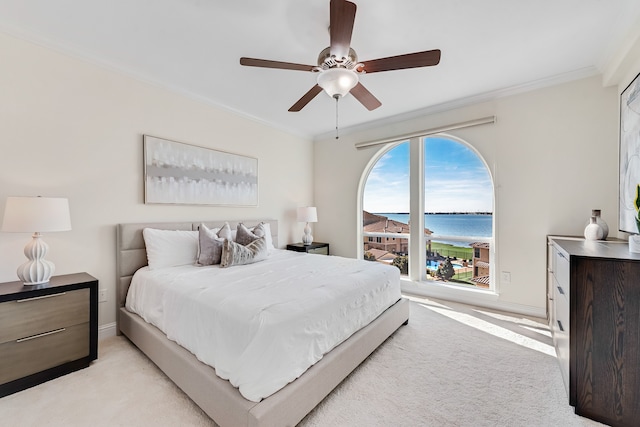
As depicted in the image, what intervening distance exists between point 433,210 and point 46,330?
4178 millimetres

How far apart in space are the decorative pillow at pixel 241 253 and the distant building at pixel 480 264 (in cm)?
275

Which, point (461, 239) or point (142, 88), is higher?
point (142, 88)

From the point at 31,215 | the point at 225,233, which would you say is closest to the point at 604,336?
the point at 225,233

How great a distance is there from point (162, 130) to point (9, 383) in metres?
2.38

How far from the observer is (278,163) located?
4.32 metres

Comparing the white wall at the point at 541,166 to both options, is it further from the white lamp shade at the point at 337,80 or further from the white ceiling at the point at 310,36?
the white lamp shade at the point at 337,80

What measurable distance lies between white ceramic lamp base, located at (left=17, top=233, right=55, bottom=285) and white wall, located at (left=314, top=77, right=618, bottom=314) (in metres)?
4.29

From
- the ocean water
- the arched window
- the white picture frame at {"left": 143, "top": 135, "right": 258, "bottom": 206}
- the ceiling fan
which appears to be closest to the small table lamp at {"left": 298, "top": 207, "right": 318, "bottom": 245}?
the white picture frame at {"left": 143, "top": 135, "right": 258, "bottom": 206}

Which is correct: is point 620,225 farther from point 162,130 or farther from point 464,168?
point 162,130

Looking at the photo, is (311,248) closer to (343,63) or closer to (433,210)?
(433,210)

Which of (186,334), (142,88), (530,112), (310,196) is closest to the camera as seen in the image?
(186,334)

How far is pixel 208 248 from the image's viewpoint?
8.75 feet

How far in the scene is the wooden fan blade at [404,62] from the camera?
67.3 inches

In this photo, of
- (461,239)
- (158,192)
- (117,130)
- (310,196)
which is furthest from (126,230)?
(461,239)
